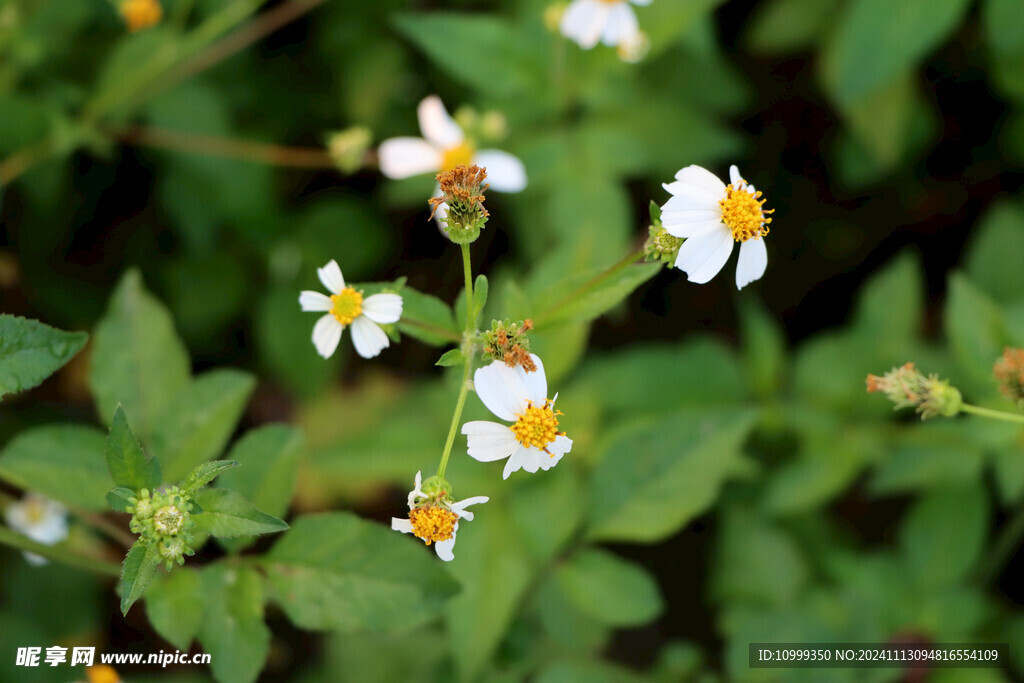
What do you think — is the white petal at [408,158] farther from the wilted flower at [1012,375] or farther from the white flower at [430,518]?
the wilted flower at [1012,375]

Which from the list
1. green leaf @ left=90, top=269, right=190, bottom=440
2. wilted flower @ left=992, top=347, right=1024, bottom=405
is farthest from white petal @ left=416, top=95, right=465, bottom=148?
wilted flower @ left=992, top=347, right=1024, bottom=405

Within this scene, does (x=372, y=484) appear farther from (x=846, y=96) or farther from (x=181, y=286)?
(x=846, y=96)

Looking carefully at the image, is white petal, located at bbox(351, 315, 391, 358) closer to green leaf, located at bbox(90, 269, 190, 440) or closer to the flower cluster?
the flower cluster

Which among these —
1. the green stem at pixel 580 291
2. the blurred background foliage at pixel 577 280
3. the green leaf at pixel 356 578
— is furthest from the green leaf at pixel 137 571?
the green stem at pixel 580 291

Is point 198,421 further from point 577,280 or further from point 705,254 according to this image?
point 705,254

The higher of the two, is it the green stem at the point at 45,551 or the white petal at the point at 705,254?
the white petal at the point at 705,254

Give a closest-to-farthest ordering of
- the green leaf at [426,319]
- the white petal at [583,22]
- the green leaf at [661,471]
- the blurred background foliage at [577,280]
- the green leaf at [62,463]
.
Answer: the green leaf at [426,319]
the green leaf at [62,463]
the green leaf at [661,471]
the blurred background foliage at [577,280]
the white petal at [583,22]

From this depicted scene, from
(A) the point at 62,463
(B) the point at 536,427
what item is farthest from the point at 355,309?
(A) the point at 62,463

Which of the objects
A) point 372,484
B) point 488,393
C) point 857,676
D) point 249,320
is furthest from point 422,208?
point 857,676
